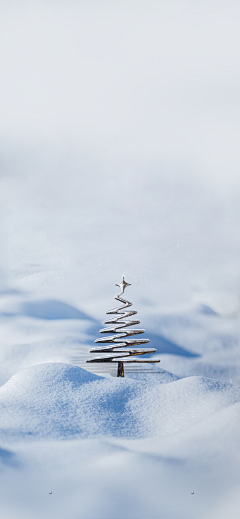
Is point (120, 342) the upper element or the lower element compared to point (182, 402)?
upper

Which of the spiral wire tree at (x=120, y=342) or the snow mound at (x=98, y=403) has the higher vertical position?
the spiral wire tree at (x=120, y=342)

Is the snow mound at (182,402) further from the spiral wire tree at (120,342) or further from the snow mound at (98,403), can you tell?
the spiral wire tree at (120,342)

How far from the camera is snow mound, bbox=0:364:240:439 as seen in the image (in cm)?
169

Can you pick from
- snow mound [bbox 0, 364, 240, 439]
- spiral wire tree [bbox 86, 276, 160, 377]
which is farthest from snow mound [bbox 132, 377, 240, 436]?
spiral wire tree [bbox 86, 276, 160, 377]

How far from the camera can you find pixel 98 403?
71.1 inches

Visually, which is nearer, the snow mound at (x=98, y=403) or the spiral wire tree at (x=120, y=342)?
the snow mound at (x=98, y=403)

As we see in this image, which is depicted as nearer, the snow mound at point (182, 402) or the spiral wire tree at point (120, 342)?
the snow mound at point (182, 402)

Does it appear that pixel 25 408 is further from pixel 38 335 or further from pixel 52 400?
pixel 38 335

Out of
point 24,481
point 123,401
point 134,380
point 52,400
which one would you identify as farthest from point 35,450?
point 134,380

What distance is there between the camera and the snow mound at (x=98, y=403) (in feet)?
5.54

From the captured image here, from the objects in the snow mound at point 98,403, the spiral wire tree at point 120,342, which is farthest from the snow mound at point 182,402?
the spiral wire tree at point 120,342

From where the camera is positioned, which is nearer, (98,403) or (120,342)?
(98,403)

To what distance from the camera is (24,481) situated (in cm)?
149

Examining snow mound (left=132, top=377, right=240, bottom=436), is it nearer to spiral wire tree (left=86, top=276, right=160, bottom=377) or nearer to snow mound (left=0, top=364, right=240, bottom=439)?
snow mound (left=0, top=364, right=240, bottom=439)
